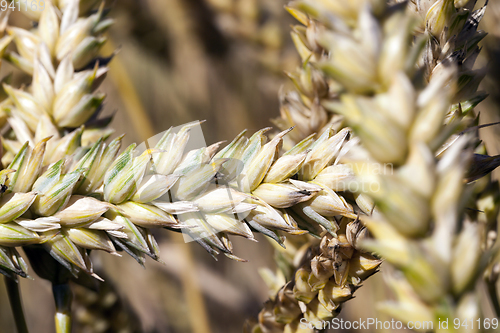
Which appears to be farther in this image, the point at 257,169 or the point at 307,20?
the point at 307,20

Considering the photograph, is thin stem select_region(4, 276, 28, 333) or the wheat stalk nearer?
the wheat stalk

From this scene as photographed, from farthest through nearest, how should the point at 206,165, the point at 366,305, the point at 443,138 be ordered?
1. the point at 366,305
2. the point at 206,165
3. the point at 443,138

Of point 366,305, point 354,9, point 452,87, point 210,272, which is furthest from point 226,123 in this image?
point 354,9

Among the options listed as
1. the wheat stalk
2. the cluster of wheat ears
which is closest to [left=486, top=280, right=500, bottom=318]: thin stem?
the cluster of wheat ears

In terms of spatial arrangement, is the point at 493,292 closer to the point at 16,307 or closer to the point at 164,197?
the point at 164,197

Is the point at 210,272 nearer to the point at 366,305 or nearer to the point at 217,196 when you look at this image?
the point at 366,305

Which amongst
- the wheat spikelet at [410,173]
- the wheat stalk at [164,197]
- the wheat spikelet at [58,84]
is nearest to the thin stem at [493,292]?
the wheat stalk at [164,197]

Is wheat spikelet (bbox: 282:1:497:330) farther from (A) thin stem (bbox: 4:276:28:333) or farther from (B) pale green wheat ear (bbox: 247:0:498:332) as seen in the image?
(A) thin stem (bbox: 4:276:28:333)

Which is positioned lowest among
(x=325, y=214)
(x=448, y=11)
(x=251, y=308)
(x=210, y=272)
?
(x=251, y=308)
